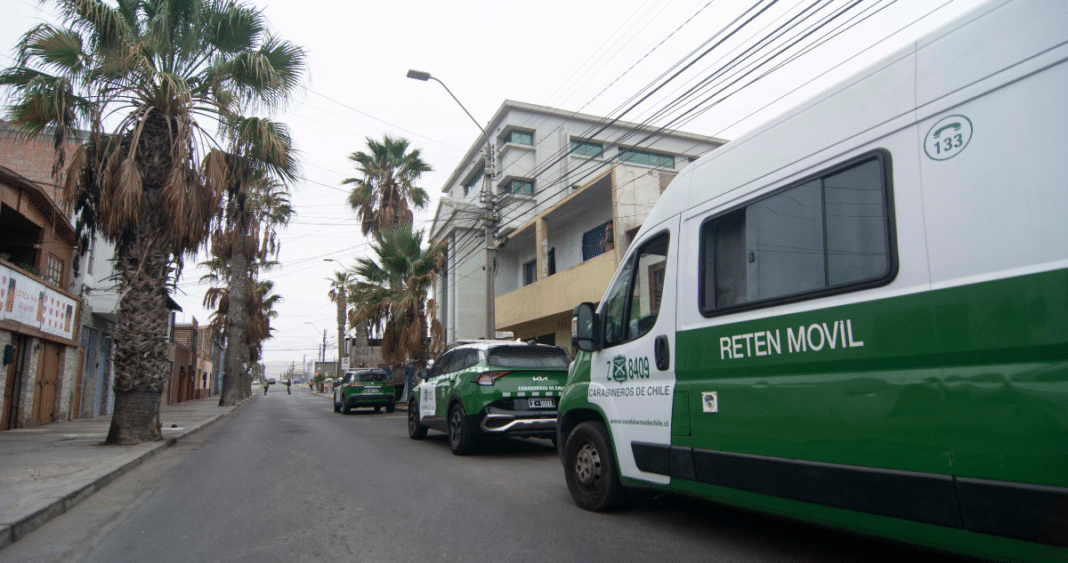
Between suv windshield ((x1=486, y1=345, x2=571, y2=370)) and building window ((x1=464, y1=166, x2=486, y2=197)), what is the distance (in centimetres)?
2619

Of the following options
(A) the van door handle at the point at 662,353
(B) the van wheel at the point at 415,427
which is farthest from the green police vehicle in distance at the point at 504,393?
(A) the van door handle at the point at 662,353

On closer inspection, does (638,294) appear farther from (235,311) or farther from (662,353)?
(235,311)

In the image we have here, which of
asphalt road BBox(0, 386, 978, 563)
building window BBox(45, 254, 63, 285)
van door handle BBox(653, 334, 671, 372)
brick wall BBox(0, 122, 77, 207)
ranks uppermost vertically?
brick wall BBox(0, 122, 77, 207)

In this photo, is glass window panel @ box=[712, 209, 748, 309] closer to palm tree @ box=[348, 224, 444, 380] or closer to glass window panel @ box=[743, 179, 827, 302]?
glass window panel @ box=[743, 179, 827, 302]

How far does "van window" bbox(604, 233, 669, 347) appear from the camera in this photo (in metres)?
4.86

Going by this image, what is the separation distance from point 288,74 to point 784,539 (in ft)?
39.6

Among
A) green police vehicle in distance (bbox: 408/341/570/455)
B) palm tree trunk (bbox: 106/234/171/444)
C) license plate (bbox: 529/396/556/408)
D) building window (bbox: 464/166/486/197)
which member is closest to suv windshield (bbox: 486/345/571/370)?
green police vehicle in distance (bbox: 408/341/570/455)

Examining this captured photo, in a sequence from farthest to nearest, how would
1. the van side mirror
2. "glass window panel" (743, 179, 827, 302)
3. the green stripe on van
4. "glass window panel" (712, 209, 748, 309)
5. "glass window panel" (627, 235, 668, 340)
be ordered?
1. the van side mirror
2. "glass window panel" (627, 235, 668, 340)
3. "glass window panel" (712, 209, 748, 309)
4. "glass window panel" (743, 179, 827, 302)
5. the green stripe on van

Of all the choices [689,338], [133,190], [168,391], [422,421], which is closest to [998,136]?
[689,338]

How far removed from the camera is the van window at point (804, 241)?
3.32m

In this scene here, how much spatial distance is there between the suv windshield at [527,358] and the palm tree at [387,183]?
21.1 m

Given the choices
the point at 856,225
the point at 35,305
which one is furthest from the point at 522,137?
the point at 856,225

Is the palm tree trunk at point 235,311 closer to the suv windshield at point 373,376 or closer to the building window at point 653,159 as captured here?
the suv windshield at point 373,376

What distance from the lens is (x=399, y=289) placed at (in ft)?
75.2
